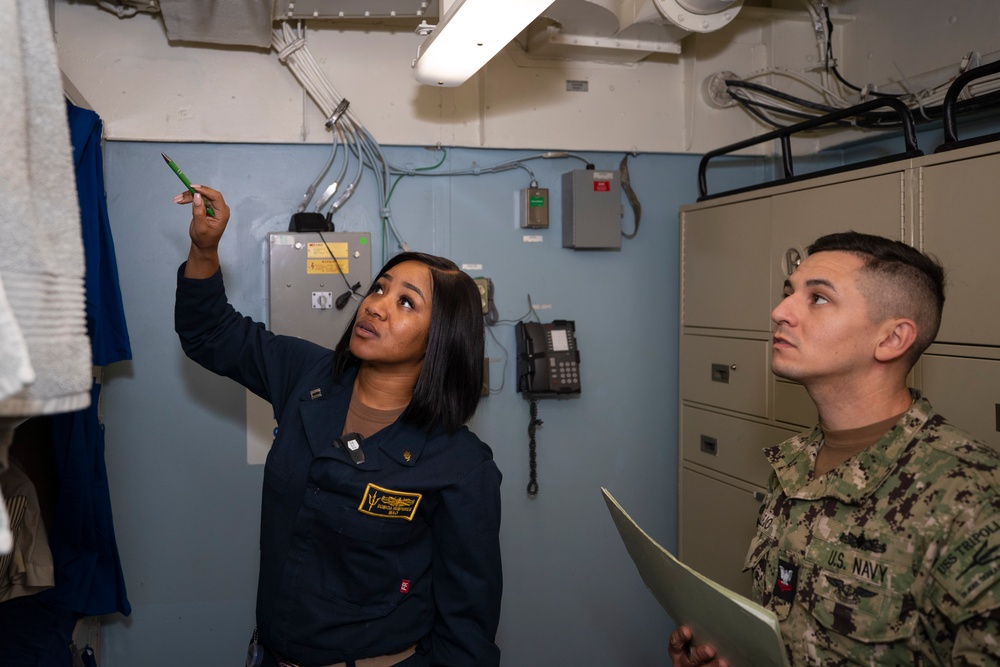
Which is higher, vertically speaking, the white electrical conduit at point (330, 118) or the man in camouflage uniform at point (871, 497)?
the white electrical conduit at point (330, 118)

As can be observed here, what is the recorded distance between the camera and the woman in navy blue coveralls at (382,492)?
173cm

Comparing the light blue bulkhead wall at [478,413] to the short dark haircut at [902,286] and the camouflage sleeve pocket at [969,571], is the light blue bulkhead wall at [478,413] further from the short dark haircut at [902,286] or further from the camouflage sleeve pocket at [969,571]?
the camouflage sleeve pocket at [969,571]

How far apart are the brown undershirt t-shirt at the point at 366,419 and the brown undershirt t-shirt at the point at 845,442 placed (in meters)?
1.01

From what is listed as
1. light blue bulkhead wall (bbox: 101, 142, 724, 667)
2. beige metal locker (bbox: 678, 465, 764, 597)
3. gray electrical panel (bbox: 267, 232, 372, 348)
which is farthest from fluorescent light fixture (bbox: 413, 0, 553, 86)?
beige metal locker (bbox: 678, 465, 764, 597)

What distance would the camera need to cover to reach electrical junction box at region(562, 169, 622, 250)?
124 inches

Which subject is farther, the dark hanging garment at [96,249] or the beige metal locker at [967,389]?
the dark hanging garment at [96,249]

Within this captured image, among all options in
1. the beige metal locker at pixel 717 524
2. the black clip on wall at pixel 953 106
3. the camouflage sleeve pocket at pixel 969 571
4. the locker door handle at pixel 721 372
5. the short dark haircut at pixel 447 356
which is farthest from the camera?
the locker door handle at pixel 721 372

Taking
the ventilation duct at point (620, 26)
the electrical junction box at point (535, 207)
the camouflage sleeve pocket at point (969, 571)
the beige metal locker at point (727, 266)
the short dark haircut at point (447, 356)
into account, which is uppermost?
the ventilation duct at point (620, 26)

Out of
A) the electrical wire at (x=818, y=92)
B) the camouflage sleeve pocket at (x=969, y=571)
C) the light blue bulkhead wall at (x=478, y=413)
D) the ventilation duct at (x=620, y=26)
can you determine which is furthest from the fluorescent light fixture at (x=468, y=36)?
the camouflage sleeve pocket at (x=969, y=571)

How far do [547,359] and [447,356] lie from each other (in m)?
1.25

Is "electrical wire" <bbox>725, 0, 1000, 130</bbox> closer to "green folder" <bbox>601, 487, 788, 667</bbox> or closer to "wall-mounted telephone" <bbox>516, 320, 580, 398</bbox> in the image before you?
"wall-mounted telephone" <bbox>516, 320, 580, 398</bbox>

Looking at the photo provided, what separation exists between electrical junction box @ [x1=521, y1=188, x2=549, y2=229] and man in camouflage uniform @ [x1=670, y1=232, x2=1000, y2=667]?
5.30 ft

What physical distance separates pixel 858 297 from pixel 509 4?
1167mm

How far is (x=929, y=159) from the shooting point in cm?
206
